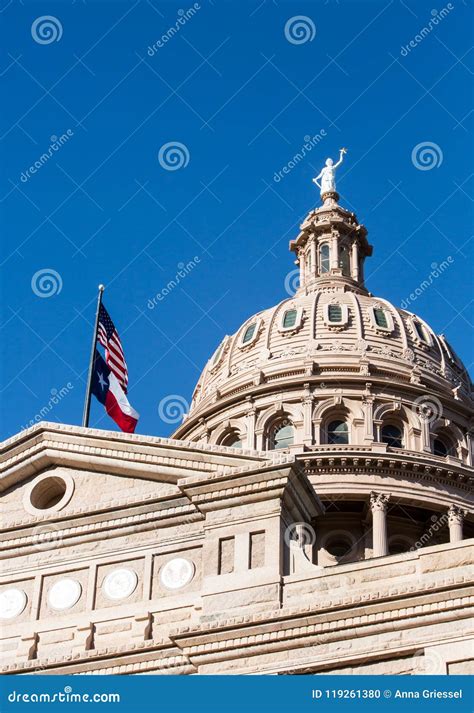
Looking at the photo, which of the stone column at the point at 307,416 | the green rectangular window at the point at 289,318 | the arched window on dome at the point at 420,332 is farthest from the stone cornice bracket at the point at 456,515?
the green rectangular window at the point at 289,318

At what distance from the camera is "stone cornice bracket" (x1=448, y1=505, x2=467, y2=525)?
5999cm

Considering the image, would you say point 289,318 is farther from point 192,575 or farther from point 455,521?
point 192,575

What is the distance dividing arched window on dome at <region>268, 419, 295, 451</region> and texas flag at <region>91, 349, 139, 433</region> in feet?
87.1

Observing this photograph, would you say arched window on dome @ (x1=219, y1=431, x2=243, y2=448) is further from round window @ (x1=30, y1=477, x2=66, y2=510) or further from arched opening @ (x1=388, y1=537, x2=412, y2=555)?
round window @ (x1=30, y1=477, x2=66, y2=510)

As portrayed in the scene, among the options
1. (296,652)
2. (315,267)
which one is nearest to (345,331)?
(315,267)

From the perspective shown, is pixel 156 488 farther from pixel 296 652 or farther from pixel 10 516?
pixel 296 652

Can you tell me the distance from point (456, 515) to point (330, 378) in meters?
8.94

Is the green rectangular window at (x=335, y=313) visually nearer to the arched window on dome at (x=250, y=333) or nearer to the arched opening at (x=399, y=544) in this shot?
the arched window on dome at (x=250, y=333)

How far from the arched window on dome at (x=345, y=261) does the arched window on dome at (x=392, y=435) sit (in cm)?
1461

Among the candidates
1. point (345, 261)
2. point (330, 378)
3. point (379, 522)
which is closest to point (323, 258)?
point (345, 261)

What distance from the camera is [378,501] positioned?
197 feet

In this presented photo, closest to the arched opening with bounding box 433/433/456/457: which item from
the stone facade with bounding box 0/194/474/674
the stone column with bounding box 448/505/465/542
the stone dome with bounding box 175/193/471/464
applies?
the stone dome with bounding box 175/193/471/464

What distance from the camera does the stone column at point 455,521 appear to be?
195 ft

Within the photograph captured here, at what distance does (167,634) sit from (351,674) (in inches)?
175
